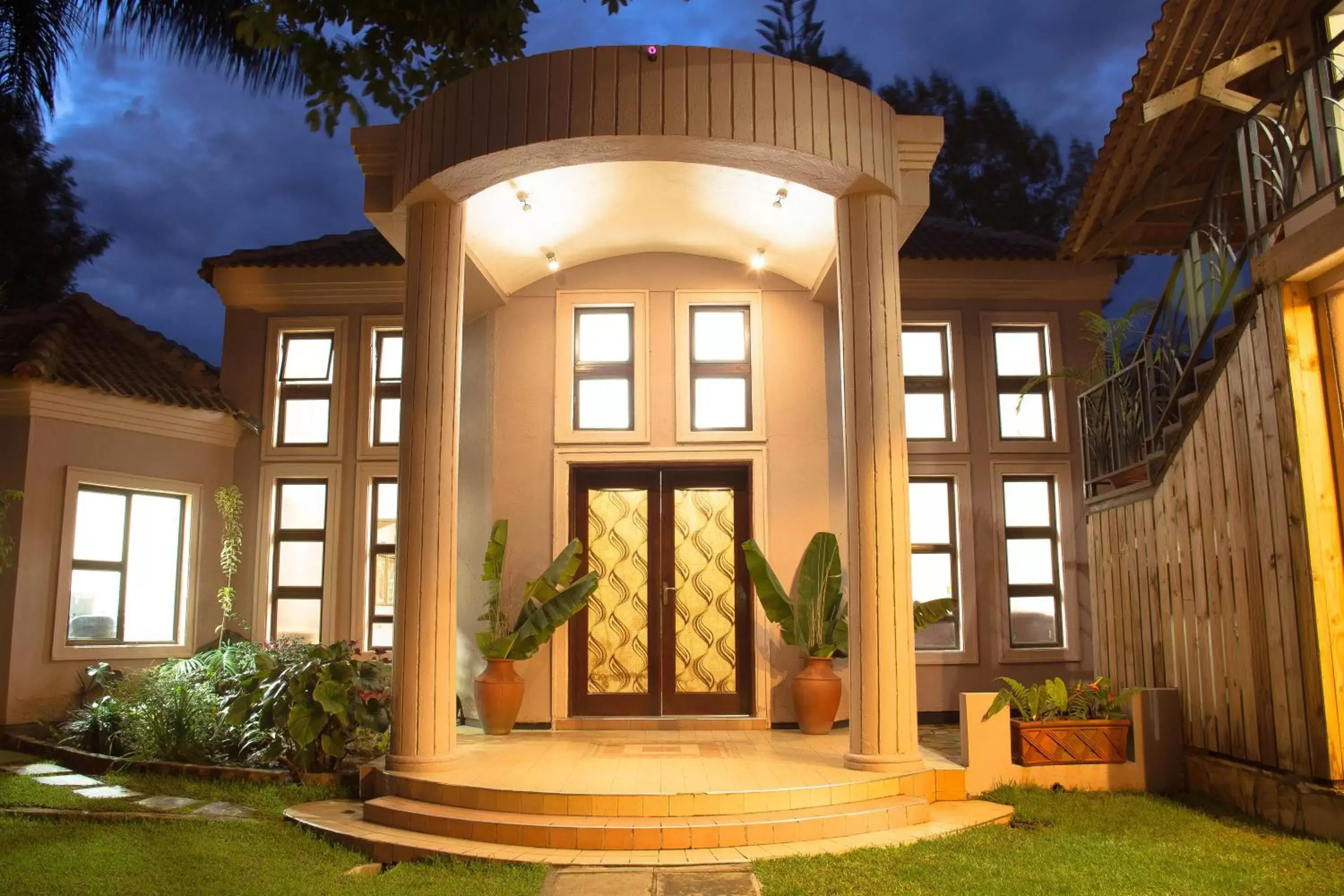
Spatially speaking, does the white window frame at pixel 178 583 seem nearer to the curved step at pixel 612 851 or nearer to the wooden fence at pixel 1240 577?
the curved step at pixel 612 851

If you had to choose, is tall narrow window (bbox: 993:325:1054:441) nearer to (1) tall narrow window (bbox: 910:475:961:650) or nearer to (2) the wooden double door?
(1) tall narrow window (bbox: 910:475:961:650)

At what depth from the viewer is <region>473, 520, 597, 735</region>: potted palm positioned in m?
8.39

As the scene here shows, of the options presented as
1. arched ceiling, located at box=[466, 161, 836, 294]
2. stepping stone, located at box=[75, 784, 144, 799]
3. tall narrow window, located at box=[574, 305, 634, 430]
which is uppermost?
arched ceiling, located at box=[466, 161, 836, 294]

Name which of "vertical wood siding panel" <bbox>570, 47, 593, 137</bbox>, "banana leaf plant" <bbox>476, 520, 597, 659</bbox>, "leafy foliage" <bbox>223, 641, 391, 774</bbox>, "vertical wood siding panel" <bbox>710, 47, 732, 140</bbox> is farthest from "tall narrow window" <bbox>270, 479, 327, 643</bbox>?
"vertical wood siding panel" <bbox>710, 47, 732, 140</bbox>

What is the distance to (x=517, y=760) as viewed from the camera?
23.0 ft

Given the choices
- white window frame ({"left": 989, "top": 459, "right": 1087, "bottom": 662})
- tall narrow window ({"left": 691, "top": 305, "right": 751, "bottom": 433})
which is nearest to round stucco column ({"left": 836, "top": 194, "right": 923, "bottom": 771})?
tall narrow window ({"left": 691, "top": 305, "right": 751, "bottom": 433})

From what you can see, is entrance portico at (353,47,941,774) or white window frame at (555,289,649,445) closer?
entrance portico at (353,47,941,774)

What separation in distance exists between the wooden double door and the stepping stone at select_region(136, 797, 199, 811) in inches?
126

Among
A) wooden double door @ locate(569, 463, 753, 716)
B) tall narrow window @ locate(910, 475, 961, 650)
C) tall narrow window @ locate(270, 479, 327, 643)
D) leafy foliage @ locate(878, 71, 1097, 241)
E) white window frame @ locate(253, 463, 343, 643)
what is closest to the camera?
wooden double door @ locate(569, 463, 753, 716)

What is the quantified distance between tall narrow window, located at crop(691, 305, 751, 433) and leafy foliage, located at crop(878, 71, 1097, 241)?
13.1 meters

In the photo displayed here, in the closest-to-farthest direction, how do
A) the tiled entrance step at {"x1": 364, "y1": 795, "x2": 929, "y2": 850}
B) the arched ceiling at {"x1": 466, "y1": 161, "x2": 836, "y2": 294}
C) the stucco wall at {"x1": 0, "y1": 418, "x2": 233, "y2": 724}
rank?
the tiled entrance step at {"x1": 364, "y1": 795, "x2": 929, "y2": 850}, the arched ceiling at {"x1": 466, "y1": 161, "x2": 836, "y2": 294}, the stucco wall at {"x1": 0, "y1": 418, "x2": 233, "y2": 724}

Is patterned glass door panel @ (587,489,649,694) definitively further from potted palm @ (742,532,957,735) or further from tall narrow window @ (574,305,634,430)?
potted palm @ (742,532,957,735)

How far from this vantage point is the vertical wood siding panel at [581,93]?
639 cm

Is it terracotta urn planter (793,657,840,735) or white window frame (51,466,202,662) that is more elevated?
white window frame (51,466,202,662)
